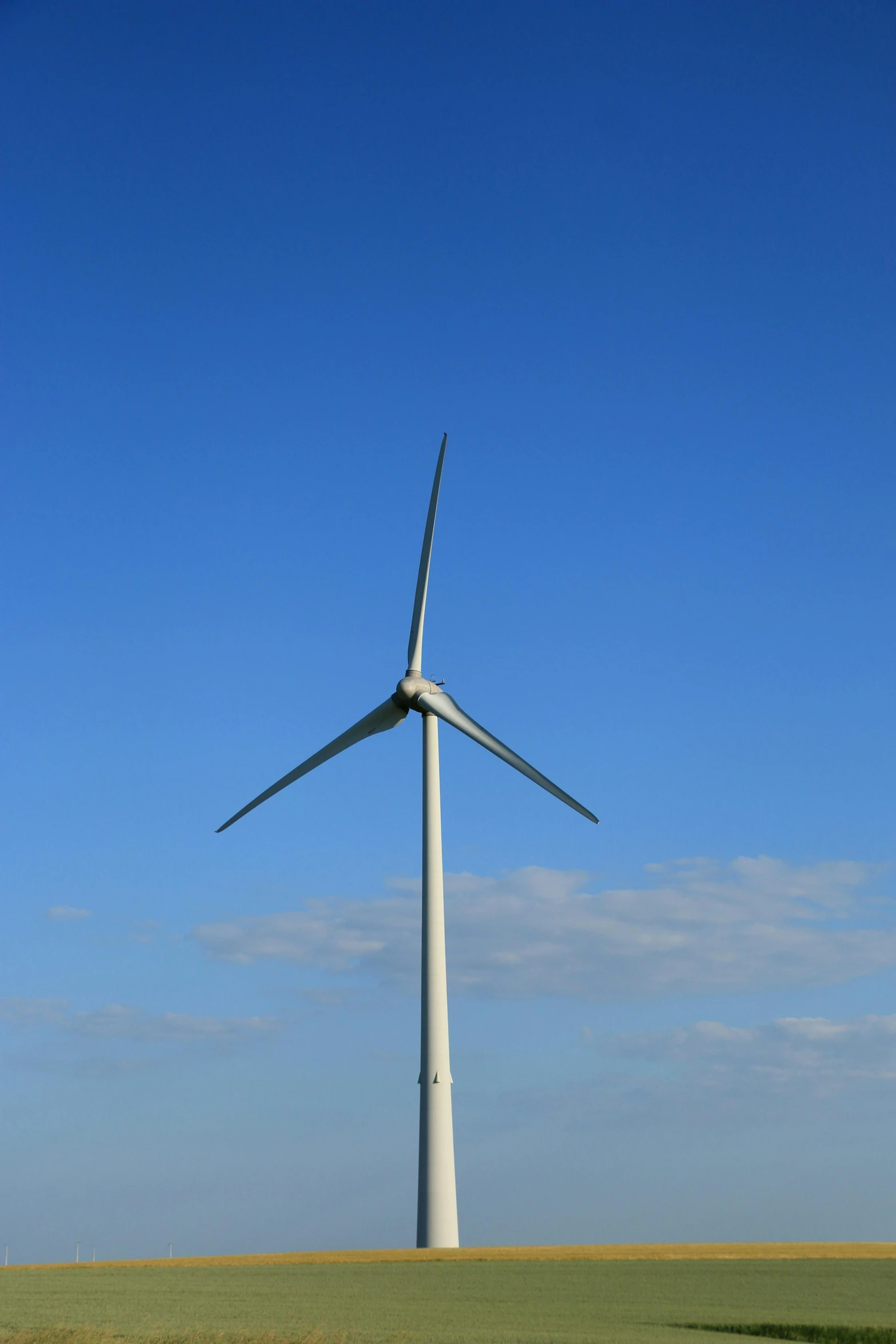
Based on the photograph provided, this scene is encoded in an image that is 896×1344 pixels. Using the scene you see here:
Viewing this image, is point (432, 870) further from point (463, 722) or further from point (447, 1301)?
point (447, 1301)

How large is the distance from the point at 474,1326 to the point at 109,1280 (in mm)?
19644

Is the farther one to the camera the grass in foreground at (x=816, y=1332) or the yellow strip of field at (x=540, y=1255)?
the yellow strip of field at (x=540, y=1255)

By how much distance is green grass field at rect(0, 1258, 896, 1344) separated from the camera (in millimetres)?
31391

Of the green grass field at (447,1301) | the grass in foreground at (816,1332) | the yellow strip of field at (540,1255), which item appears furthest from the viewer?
the yellow strip of field at (540,1255)

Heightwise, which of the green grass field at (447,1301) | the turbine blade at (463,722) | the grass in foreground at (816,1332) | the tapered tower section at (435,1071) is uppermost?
the turbine blade at (463,722)

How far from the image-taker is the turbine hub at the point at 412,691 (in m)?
64.8

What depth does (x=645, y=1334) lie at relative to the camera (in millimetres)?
32281

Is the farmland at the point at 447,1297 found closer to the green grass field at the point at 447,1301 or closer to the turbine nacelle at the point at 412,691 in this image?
the green grass field at the point at 447,1301

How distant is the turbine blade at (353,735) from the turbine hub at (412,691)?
2.13ft

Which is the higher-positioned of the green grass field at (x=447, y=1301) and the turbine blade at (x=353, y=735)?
the turbine blade at (x=353, y=735)

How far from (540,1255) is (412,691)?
25.9 meters

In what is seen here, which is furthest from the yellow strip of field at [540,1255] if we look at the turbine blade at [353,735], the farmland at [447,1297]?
the turbine blade at [353,735]

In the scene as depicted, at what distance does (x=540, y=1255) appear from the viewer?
57.5m

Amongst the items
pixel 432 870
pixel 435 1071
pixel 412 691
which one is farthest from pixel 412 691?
pixel 435 1071
